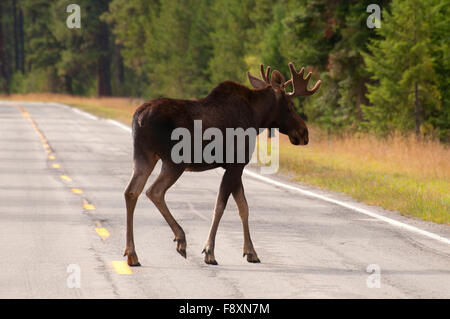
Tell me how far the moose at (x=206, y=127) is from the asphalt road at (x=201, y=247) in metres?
0.49

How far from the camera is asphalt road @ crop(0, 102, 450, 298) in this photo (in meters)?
8.60

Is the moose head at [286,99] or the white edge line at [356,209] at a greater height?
the moose head at [286,99]

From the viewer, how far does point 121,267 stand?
31.3ft

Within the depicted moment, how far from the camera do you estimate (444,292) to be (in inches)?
334

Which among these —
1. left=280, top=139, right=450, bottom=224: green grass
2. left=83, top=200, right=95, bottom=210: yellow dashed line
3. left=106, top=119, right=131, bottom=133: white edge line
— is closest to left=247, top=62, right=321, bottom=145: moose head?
left=280, top=139, right=450, bottom=224: green grass

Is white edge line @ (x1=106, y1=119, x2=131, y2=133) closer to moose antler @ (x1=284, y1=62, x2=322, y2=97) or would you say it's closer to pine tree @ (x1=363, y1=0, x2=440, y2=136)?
pine tree @ (x1=363, y1=0, x2=440, y2=136)

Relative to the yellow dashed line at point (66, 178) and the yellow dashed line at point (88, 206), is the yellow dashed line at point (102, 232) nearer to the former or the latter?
the yellow dashed line at point (88, 206)

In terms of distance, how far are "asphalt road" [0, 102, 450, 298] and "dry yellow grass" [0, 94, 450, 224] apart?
0.83 meters

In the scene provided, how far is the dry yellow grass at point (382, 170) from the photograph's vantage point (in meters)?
15.4

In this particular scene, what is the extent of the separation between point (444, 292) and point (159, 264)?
114 inches

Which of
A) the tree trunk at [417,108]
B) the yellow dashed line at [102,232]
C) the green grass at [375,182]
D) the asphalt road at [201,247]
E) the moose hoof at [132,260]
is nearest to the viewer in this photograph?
the asphalt road at [201,247]

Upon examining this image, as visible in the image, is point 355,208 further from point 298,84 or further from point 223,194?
point 223,194

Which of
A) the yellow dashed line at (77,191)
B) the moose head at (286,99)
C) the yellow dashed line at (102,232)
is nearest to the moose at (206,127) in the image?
the moose head at (286,99)
